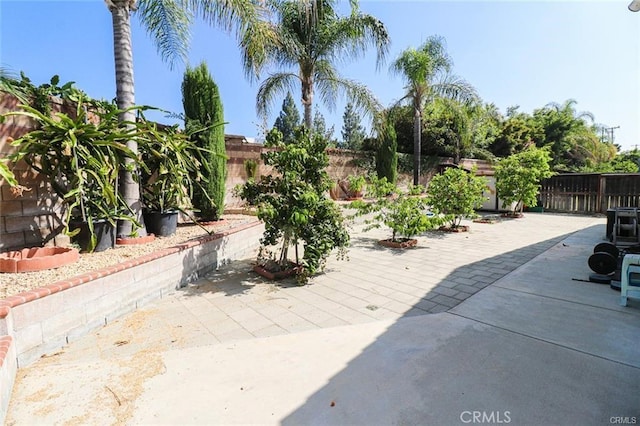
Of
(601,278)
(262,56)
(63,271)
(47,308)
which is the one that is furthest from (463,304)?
(262,56)

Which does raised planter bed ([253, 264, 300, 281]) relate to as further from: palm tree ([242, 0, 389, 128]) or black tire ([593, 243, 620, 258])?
palm tree ([242, 0, 389, 128])

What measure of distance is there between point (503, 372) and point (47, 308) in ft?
12.1

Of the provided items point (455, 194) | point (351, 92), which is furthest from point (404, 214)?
point (351, 92)

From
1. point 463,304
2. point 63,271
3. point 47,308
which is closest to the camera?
point 47,308

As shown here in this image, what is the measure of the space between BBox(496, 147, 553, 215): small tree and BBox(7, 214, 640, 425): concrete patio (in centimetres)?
741

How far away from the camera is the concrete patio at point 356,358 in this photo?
6.28ft

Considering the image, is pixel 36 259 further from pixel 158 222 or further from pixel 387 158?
pixel 387 158

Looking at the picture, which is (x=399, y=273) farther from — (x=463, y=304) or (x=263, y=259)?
(x=263, y=259)

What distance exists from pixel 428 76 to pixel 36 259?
14149 millimetres

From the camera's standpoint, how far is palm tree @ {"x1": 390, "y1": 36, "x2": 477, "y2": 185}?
42.3 ft

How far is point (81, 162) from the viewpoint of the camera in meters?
3.93

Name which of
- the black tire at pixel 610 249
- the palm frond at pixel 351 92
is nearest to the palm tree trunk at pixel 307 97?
the palm frond at pixel 351 92

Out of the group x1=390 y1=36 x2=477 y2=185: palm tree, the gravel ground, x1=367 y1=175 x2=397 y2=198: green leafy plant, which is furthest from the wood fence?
the gravel ground

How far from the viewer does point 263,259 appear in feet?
16.9
